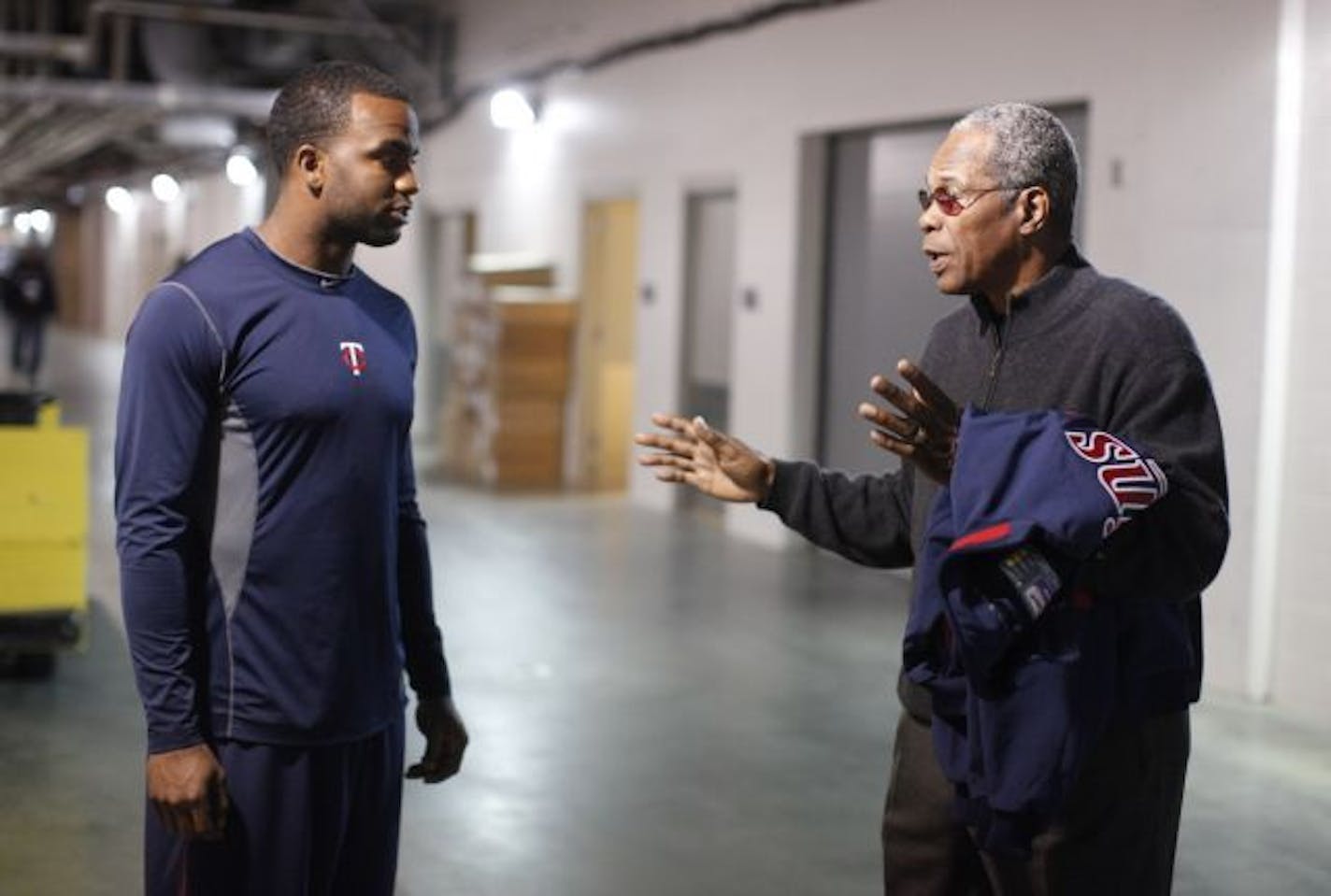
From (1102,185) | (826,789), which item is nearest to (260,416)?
A: (826,789)

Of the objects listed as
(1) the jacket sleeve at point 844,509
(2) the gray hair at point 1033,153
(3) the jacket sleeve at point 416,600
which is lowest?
(3) the jacket sleeve at point 416,600

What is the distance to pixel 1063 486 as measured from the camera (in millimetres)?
1827

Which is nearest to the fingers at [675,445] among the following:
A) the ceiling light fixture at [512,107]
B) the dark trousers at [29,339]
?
the ceiling light fixture at [512,107]

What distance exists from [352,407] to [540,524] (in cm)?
755

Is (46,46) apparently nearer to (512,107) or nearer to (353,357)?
(512,107)

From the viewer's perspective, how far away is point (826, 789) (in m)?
4.61

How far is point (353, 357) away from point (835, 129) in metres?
6.85

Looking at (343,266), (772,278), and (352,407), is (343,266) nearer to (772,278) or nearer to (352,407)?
(352,407)

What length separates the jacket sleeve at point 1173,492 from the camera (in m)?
1.90

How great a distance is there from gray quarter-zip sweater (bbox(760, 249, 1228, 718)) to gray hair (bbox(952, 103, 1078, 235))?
86mm

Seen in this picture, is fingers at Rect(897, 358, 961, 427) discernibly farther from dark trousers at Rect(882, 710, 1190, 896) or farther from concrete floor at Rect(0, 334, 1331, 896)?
concrete floor at Rect(0, 334, 1331, 896)

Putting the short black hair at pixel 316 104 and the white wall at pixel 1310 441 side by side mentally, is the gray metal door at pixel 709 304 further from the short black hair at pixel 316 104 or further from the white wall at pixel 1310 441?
the short black hair at pixel 316 104

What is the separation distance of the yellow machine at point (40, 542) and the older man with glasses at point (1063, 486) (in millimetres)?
4005

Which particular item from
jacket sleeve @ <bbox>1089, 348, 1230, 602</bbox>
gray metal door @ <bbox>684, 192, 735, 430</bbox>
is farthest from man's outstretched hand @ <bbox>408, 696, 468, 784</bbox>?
gray metal door @ <bbox>684, 192, 735, 430</bbox>
